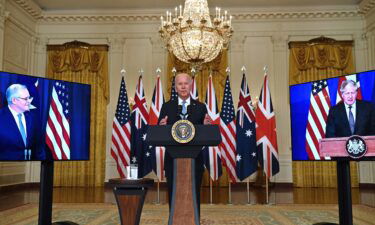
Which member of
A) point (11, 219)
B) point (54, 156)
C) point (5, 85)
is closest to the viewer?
point (5, 85)

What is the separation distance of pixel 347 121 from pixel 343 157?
0.33 m

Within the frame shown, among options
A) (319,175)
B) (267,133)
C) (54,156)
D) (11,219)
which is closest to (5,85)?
(54,156)

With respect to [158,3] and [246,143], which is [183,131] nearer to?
[246,143]

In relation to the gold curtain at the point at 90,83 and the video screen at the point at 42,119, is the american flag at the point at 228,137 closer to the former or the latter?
the video screen at the point at 42,119

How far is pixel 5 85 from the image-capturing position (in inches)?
116

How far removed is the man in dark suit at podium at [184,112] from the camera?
2.96m

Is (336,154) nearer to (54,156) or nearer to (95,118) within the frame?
(54,156)

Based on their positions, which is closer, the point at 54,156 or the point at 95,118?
the point at 54,156

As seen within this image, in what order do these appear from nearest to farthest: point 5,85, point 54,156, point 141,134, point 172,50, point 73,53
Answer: point 5,85
point 54,156
point 172,50
point 141,134
point 73,53

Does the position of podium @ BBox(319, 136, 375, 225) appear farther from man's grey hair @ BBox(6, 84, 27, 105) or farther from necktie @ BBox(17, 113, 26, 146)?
man's grey hair @ BBox(6, 84, 27, 105)

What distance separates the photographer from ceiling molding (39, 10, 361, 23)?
9.75m

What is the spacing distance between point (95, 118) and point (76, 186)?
1.95 m

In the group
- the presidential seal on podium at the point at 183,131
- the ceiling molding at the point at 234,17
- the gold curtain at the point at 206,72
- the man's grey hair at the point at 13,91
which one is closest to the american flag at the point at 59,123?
the man's grey hair at the point at 13,91

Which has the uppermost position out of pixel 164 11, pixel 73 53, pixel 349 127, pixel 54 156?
pixel 164 11
